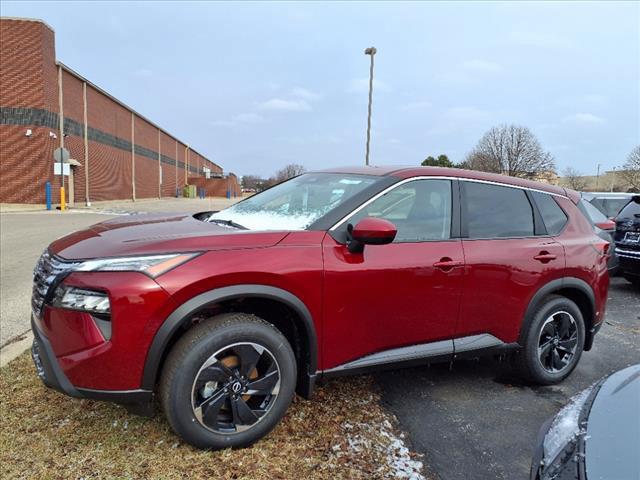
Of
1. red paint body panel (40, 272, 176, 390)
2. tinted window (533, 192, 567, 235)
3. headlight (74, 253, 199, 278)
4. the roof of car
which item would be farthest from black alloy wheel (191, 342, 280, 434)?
tinted window (533, 192, 567, 235)

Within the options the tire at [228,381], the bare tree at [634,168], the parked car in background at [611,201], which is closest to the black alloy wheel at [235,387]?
the tire at [228,381]

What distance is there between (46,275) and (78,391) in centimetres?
67

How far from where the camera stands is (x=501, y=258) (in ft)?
11.9

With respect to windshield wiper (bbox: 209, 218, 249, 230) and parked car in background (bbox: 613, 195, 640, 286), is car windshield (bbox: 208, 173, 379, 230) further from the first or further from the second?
parked car in background (bbox: 613, 195, 640, 286)

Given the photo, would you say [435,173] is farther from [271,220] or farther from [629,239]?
[629,239]

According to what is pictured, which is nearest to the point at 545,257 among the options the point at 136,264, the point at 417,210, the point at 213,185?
the point at 417,210

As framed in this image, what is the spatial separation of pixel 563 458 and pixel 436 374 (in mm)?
2608

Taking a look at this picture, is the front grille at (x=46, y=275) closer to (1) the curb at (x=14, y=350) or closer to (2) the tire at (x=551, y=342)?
(1) the curb at (x=14, y=350)

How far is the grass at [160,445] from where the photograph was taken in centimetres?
263

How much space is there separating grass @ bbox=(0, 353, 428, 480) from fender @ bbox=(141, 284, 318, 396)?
1.47ft

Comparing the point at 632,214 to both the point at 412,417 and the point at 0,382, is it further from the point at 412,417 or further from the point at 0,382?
the point at 0,382

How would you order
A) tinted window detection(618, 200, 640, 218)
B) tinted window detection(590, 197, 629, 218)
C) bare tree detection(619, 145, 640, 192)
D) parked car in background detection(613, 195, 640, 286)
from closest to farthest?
parked car in background detection(613, 195, 640, 286) < tinted window detection(618, 200, 640, 218) < tinted window detection(590, 197, 629, 218) < bare tree detection(619, 145, 640, 192)

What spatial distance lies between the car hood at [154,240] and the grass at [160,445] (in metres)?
1.09

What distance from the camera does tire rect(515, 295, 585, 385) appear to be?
3.89m
